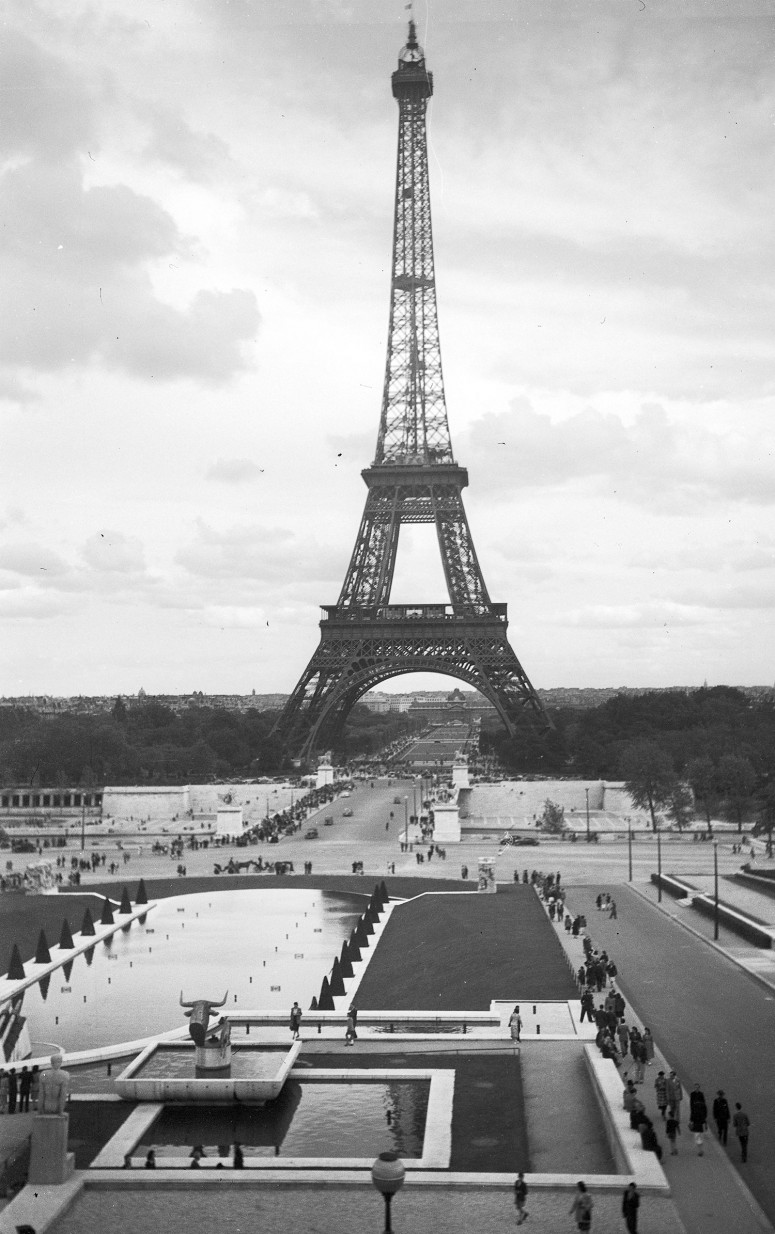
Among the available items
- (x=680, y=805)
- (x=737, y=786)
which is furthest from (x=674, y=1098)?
(x=737, y=786)

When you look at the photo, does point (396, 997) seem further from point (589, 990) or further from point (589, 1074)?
point (589, 1074)

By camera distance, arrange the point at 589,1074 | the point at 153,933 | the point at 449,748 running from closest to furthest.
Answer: the point at 589,1074 → the point at 153,933 → the point at 449,748

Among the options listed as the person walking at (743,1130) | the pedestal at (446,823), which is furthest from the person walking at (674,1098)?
the pedestal at (446,823)

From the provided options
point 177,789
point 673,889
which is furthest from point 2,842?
point 673,889

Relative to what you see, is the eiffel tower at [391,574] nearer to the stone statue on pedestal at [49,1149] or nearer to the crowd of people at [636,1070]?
the crowd of people at [636,1070]

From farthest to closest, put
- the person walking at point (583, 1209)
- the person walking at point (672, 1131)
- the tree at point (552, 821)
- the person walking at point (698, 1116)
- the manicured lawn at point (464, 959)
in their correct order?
the tree at point (552, 821), the manicured lawn at point (464, 959), the person walking at point (698, 1116), the person walking at point (672, 1131), the person walking at point (583, 1209)

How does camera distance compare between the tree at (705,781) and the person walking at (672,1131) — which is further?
the tree at (705,781)

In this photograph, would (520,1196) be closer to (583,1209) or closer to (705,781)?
(583,1209)
